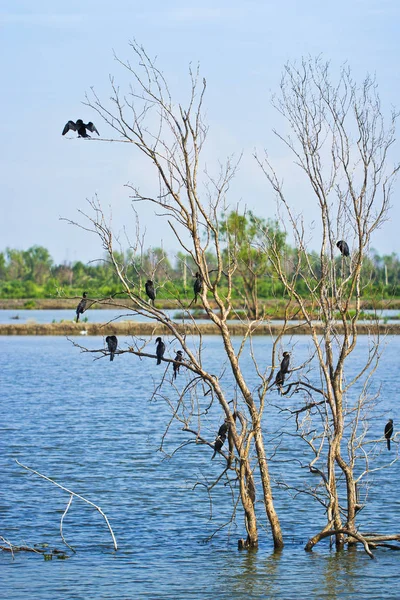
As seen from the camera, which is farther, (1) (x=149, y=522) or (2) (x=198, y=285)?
(1) (x=149, y=522)

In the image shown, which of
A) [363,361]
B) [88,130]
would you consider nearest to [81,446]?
[88,130]

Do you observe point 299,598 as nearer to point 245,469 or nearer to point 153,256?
point 245,469

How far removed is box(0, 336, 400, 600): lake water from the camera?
10234 mm

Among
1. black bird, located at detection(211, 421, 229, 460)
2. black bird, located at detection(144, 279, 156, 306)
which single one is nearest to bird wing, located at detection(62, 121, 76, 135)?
black bird, located at detection(144, 279, 156, 306)

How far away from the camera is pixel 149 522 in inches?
520

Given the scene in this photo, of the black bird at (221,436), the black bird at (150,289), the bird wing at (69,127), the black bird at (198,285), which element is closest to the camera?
the black bird at (198,285)

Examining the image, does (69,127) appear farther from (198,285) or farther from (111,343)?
(111,343)

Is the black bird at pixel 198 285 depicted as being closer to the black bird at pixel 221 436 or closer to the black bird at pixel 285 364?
the black bird at pixel 285 364

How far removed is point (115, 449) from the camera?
64.2ft

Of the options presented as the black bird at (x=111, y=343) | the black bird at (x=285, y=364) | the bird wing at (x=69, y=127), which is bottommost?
the black bird at (x=285, y=364)

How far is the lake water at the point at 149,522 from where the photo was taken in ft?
33.6

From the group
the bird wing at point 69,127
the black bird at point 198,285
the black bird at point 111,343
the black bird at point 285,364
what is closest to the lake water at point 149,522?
the black bird at point 111,343

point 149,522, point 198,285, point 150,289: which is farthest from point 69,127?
point 149,522

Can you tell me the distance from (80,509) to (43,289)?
90.5m
